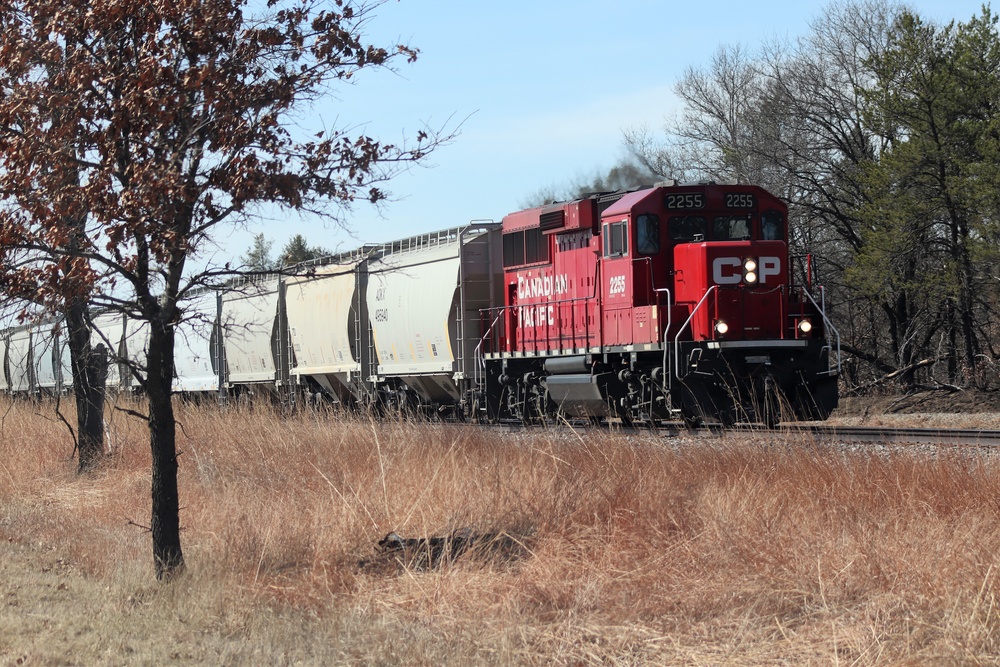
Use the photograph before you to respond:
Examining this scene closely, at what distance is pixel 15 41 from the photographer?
6605 millimetres

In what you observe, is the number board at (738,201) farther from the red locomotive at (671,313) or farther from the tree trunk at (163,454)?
the tree trunk at (163,454)

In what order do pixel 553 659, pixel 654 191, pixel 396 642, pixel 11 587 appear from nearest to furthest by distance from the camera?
pixel 553 659 < pixel 396 642 < pixel 11 587 < pixel 654 191

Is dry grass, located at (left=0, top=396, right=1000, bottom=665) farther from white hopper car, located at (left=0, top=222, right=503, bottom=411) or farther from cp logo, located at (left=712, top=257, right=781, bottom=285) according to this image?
white hopper car, located at (left=0, top=222, right=503, bottom=411)

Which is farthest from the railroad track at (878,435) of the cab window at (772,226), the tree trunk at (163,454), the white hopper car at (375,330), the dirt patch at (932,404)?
the dirt patch at (932,404)

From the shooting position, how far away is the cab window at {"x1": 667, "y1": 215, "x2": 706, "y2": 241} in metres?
15.2

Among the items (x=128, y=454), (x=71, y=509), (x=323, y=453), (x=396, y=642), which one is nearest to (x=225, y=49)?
(x=396, y=642)

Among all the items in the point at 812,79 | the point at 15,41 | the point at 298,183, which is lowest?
the point at 298,183

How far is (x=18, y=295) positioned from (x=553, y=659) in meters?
4.11

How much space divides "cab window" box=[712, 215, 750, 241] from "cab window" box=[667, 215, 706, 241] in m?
0.21

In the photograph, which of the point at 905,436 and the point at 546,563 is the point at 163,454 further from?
the point at 905,436

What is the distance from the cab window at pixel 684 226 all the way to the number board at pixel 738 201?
0.47 m

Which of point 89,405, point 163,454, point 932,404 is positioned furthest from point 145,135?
point 932,404

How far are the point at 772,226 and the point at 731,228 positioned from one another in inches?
25.4

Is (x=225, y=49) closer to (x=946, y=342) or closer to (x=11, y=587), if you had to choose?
(x=11, y=587)
